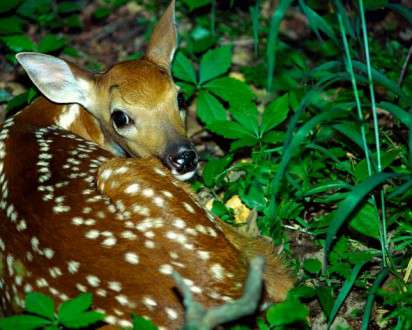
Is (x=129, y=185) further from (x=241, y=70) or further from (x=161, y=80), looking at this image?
(x=241, y=70)

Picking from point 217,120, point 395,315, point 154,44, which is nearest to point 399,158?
point 217,120

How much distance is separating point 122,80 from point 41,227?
4.80 feet

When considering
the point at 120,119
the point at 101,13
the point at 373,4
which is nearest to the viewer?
the point at 373,4

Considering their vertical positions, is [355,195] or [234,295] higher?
[355,195]

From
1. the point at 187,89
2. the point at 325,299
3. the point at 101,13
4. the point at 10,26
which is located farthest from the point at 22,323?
the point at 101,13

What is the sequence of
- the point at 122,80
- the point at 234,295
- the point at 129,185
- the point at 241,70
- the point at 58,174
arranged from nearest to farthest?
the point at 234,295
the point at 129,185
the point at 58,174
the point at 122,80
the point at 241,70

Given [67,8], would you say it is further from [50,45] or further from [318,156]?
[318,156]

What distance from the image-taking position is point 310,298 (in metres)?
3.68

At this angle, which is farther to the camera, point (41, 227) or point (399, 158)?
point (399, 158)

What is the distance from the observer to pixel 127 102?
14.3 feet

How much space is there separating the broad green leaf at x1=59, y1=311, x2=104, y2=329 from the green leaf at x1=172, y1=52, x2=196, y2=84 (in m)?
2.31

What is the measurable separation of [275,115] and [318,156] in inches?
16.1

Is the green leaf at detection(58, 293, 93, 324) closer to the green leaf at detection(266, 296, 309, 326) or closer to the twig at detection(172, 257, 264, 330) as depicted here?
the twig at detection(172, 257, 264, 330)

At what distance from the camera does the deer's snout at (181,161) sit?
426 cm
